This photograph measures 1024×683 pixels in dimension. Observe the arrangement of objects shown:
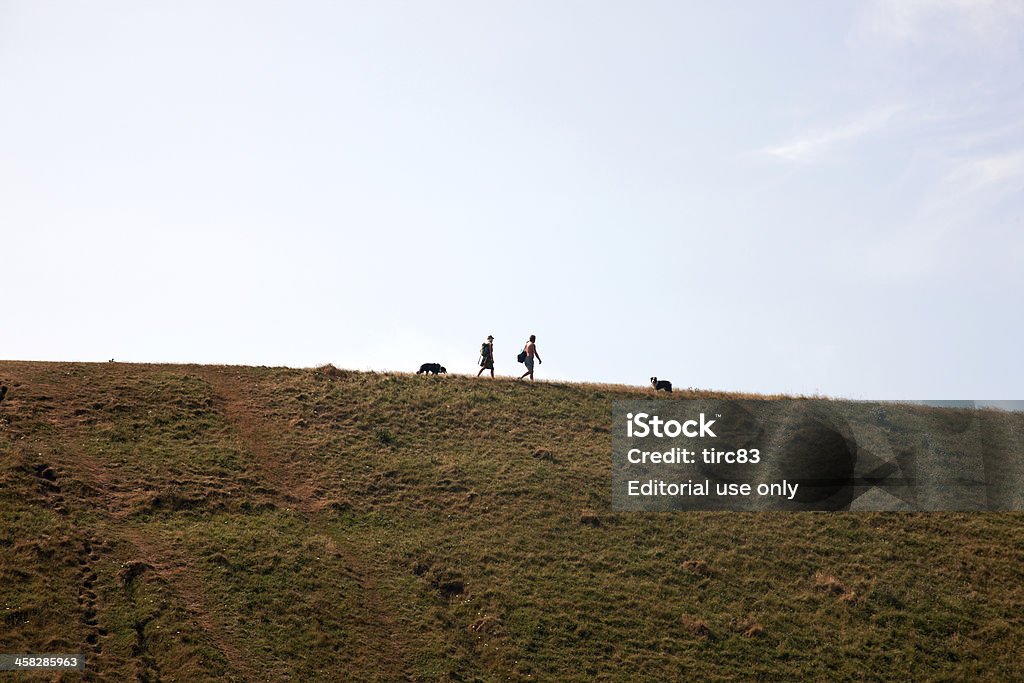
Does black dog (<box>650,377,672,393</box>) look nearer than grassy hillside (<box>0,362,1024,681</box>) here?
No

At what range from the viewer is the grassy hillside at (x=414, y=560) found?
29609mm

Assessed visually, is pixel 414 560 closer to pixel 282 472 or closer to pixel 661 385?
pixel 282 472

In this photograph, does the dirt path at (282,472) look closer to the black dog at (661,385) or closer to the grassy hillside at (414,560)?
the grassy hillside at (414,560)

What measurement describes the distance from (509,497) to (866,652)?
47.3ft

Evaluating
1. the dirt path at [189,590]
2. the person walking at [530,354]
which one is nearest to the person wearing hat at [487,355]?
the person walking at [530,354]

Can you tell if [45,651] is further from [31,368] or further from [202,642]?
[31,368]

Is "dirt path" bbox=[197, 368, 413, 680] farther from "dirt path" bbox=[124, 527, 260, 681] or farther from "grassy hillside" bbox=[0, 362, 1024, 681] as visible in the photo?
"dirt path" bbox=[124, 527, 260, 681]

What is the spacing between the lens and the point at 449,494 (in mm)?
39719

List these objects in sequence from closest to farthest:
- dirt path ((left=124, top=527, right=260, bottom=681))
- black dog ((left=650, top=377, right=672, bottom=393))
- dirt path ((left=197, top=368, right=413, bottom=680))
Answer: dirt path ((left=124, top=527, right=260, bottom=681)) → dirt path ((left=197, top=368, right=413, bottom=680)) → black dog ((left=650, top=377, right=672, bottom=393))

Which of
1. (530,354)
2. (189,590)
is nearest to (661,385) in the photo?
(530,354)

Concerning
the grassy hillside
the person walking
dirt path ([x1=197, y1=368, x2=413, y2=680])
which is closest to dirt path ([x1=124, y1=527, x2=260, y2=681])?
the grassy hillside

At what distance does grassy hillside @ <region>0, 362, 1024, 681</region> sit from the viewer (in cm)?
2961

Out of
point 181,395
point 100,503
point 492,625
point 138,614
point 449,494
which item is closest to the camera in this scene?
point 138,614

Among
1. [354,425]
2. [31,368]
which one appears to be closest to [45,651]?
[354,425]
